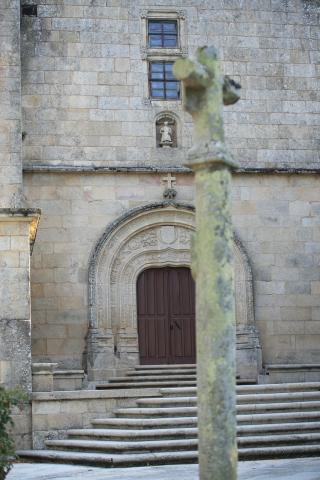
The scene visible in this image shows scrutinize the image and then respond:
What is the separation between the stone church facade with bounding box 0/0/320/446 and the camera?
1764 cm

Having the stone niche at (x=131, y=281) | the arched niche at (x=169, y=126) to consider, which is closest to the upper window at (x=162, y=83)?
the arched niche at (x=169, y=126)

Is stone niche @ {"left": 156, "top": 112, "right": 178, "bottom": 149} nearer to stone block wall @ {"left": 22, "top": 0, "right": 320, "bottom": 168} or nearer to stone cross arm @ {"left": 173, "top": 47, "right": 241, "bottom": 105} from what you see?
stone block wall @ {"left": 22, "top": 0, "right": 320, "bottom": 168}

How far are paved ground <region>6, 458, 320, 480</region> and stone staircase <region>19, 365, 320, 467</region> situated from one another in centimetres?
33

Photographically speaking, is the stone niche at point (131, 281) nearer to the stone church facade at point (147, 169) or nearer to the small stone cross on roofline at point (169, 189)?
the stone church facade at point (147, 169)

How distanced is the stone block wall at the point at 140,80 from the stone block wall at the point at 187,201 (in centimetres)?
43

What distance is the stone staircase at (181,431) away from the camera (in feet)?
43.0

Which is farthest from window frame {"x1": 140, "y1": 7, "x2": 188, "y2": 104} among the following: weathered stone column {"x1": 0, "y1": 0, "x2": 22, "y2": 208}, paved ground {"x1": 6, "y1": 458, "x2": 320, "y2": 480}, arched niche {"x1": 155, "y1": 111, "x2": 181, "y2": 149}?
paved ground {"x1": 6, "y1": 458, "x2": 320, "y2": 480}

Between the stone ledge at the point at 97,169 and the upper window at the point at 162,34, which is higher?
the upper window at the point at 162,34

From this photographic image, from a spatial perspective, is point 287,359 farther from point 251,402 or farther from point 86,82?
point 86,82

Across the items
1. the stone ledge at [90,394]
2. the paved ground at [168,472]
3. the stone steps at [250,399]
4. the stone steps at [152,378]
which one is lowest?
the paved ground at [168,472]

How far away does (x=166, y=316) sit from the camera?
59.8ft

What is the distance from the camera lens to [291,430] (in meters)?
14.0

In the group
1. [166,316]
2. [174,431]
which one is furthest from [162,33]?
[174,431]

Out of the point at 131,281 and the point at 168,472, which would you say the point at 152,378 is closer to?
the point at 131,281
